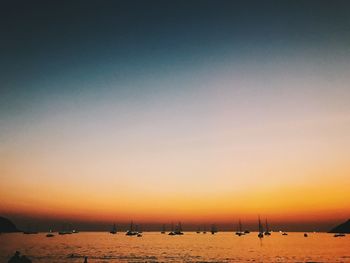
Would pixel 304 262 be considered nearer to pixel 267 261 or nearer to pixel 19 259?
pixel 267 261

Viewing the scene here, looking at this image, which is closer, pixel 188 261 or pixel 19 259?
pixel 19 259

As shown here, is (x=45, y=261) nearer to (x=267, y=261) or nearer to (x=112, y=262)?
(x=112, y=262)

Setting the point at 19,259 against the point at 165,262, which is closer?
the point at 19,259

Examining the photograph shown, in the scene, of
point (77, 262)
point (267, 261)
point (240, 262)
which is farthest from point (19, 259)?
point (267, 261)

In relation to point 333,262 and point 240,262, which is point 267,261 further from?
point 333,262

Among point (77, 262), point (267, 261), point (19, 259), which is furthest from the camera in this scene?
point (267, 261)

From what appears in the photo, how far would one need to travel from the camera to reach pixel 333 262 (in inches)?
3848

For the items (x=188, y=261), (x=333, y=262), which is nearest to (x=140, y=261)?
(x=188, y=261)

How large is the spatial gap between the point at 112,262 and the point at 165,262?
1716 centimetres

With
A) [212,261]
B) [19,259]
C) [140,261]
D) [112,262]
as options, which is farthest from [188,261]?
[19,259]

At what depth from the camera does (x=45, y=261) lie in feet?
323

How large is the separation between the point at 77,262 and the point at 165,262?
27647 mm

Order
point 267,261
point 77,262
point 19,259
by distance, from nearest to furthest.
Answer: point 19,259 → point 77,262 → point 267,261

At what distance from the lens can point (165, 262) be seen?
97625mm
